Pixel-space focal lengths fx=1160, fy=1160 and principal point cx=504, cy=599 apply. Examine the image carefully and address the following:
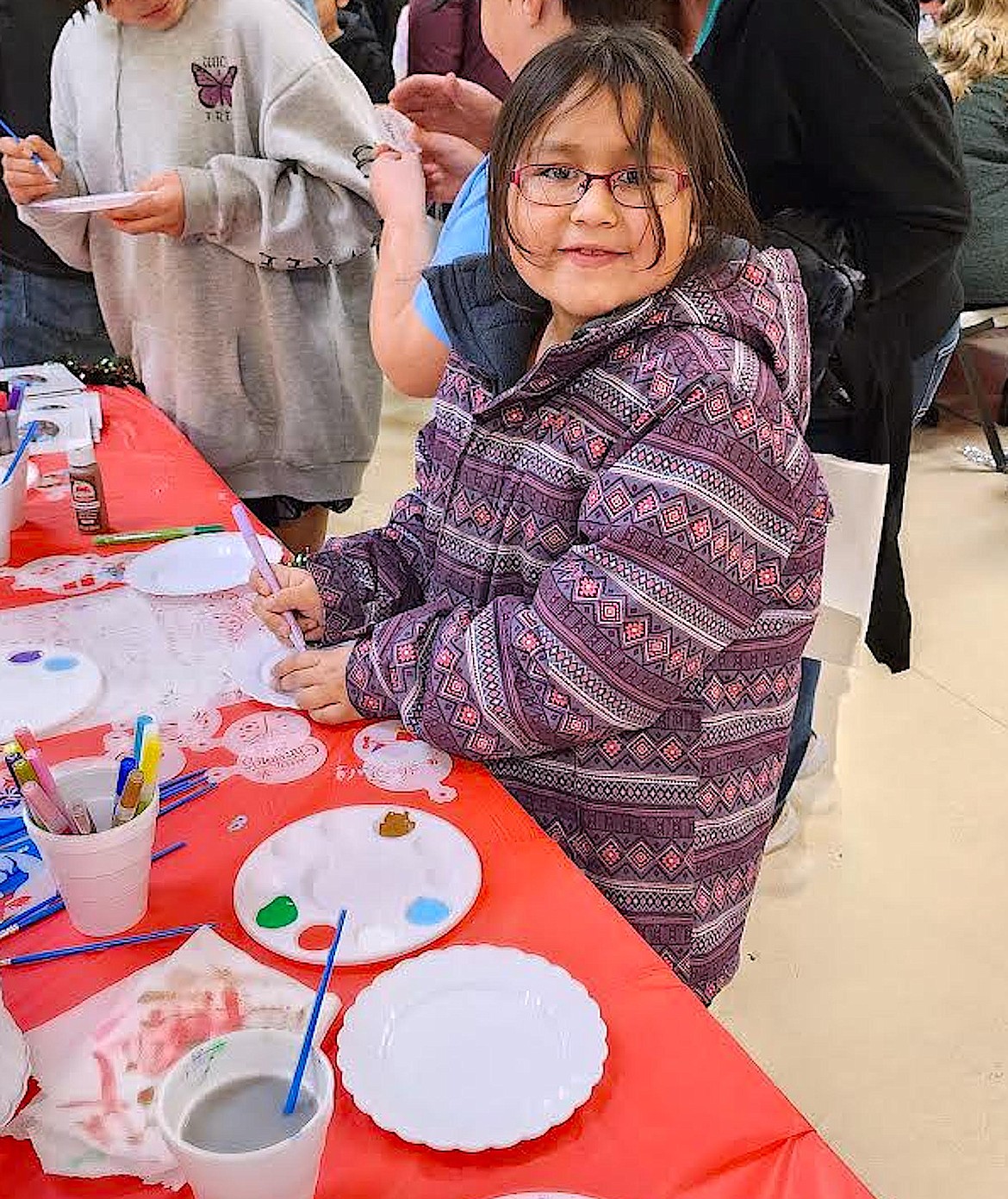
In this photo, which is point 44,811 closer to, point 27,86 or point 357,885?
point 357,885

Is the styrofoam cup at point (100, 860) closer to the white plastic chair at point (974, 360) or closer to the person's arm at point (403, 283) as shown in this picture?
the person's arm at point (403, 283)

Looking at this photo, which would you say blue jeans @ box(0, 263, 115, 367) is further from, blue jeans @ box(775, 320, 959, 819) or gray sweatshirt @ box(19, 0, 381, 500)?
blue jeans @ box(775, 320, 959, 819)

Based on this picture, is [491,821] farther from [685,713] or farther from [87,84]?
[87,84]

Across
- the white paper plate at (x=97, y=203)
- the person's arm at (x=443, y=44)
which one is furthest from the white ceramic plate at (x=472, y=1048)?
the person's arm at (x=443, y=44)

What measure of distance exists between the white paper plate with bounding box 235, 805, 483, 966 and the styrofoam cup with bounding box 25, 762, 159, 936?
0.08 m

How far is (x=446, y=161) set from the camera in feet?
5.05

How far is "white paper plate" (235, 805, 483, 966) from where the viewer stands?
0.86 meters

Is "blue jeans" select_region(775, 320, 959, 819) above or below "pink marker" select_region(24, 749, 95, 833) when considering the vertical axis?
below

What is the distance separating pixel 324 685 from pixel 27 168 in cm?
133

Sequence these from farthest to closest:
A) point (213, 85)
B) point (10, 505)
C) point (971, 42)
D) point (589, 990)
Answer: point (971, 42) → point (213, 85) → point (10, 505) → point (589, 990)

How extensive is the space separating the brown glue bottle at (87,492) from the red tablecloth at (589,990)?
51cm

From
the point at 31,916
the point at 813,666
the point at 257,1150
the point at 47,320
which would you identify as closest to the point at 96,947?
the point at 31,916

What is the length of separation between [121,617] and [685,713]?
0.69m

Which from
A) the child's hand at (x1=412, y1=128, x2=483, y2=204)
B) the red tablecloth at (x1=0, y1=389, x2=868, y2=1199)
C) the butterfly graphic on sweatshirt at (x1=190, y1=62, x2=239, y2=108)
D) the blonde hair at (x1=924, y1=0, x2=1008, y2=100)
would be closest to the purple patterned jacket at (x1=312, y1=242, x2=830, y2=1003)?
the red tablecloth at (x1=0, y1=389, x2=868, y2=1199)
